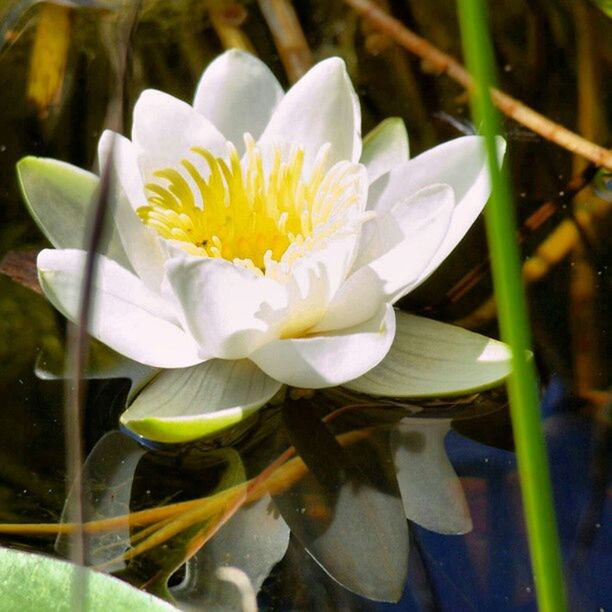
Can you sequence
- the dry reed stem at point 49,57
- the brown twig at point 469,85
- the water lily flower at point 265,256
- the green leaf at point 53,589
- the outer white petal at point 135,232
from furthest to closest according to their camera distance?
the dry reed stem at point 49,57
the brown twig at point 469,85
the outer white petal at point 135,232
the water lily flower at point 265,256
the green leaf at point 53,589

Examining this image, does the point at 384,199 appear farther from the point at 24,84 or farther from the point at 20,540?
the point at 24,84

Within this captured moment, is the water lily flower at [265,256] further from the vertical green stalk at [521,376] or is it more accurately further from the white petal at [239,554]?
the vertical green stalk at [521,376]

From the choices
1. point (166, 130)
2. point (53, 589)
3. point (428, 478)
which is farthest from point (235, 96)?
point (53, 589)

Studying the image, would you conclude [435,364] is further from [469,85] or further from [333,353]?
[469,85]

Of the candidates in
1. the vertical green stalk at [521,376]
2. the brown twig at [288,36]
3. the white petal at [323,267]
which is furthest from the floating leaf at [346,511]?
the brown twig at [288,36]

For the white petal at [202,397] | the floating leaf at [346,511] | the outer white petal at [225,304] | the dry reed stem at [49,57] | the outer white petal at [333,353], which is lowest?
the floating leaf at [346,511]

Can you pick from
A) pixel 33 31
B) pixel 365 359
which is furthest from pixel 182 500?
pixel 33 31
